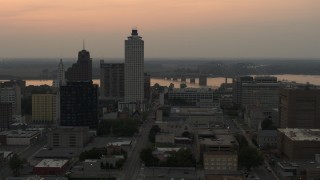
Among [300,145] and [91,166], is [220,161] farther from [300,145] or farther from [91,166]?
[91,166]

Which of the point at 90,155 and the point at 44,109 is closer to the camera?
the point at 90,155

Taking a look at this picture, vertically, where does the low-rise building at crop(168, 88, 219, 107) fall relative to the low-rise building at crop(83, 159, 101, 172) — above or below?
above

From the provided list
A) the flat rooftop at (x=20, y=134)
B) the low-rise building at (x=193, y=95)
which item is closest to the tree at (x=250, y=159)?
the flat rooftop at (x=20, y=134)

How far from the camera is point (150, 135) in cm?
1780

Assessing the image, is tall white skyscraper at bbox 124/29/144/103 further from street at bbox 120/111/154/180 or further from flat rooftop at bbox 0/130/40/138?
flat rooftop at bbox 0/130/40/138

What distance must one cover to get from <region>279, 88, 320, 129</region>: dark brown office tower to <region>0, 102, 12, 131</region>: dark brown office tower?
992 centimetres

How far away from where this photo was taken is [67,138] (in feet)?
55.1

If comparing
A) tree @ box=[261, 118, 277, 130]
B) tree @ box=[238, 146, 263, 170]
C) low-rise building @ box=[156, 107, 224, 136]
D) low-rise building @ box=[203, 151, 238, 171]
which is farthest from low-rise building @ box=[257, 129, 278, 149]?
low-rise building @ box=[203, 151, 238, 171]

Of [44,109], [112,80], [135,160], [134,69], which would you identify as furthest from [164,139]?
[112,80]

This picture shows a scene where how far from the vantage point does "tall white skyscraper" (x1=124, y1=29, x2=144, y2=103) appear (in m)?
25.6

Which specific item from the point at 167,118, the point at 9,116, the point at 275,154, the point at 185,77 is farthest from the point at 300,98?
the point at 185,77

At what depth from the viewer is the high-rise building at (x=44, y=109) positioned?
21.4 metres

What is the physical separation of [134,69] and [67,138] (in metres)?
9.60

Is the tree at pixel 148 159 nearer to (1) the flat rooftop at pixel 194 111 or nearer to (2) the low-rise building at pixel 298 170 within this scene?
(2) the low-rise building at pixel 298 170
